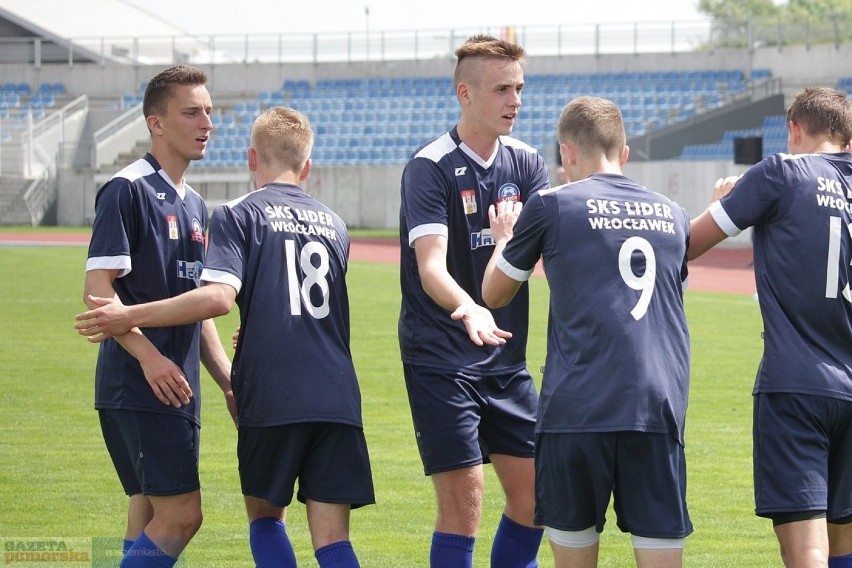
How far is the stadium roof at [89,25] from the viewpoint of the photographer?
52.7 metres

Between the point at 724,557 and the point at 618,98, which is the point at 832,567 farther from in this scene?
the point at 618,98

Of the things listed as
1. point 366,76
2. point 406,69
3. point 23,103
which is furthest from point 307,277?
point 23,103

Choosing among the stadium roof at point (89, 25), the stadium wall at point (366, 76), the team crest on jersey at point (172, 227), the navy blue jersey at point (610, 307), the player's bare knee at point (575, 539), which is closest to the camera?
the navy blue jersey at point (610, 307)

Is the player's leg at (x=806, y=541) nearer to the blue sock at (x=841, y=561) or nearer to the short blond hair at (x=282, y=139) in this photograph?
the blue sock at (x=841, y=561)

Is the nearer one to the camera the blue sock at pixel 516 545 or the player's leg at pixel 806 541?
the player's leg at pixel 806 541

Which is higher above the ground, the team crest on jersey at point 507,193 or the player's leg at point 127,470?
the team crest on jersey at point 507,193

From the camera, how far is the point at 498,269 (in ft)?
15.8

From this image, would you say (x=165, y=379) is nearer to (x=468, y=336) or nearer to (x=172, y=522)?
(x=172, y=522)

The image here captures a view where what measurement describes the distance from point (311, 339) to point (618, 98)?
38.7 metres

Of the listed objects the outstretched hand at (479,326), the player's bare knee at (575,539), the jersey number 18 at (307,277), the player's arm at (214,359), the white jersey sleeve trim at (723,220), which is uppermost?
the white jersey sleeve trim at (723,220)

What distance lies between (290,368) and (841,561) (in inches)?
90.9

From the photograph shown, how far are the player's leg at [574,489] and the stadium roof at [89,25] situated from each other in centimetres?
4762

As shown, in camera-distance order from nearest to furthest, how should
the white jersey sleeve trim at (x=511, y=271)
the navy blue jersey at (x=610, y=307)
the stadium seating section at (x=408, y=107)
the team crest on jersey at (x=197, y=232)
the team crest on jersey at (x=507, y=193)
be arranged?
the navy blue jersey at (x=610, y=307), the white jersey sleeve trim at (x=511, y=271), the team crest on jersey at (x=197, y=232), the team crest on jersey at (x=507, y=193), the stadium seating section at (x=408, y=107)

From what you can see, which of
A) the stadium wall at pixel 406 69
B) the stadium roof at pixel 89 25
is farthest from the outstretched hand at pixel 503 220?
the stadium roof at pixel 89 25
